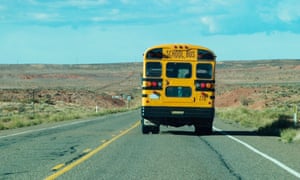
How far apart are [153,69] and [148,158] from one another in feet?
24.1

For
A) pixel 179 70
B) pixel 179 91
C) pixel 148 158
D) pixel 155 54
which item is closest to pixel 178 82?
pixel 179 91

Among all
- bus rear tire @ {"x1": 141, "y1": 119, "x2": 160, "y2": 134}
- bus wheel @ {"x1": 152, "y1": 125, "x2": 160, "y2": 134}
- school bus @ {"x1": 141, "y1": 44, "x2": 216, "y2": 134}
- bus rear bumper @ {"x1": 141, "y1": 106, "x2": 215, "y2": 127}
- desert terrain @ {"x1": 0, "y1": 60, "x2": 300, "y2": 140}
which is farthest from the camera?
desert terrain @ {"x1": 0, "y1": 60, "x2": 300, "y2": 140}

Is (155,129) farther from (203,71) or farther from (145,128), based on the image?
(203,71)

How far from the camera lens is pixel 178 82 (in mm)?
21188

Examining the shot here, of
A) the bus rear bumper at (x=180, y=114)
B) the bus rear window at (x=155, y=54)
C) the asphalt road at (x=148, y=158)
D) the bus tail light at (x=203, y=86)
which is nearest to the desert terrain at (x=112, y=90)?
the bus rear bumper at (x=180, y=114)

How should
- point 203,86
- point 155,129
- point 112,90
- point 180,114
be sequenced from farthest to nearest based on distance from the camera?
point 112,90, point 155,129, point 203,86, point 180,114

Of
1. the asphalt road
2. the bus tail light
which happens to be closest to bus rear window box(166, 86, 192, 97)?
the bus tail light

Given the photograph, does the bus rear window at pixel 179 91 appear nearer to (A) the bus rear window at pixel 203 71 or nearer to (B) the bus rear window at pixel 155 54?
(A) the bus rear window at pixel 203 71

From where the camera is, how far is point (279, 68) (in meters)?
178

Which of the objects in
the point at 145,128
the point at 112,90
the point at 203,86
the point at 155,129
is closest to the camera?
the point at 203,86

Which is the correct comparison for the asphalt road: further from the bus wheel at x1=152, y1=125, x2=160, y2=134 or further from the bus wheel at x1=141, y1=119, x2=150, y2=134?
the bus wheel at x1=152, y1=125, x2=160, y2=134

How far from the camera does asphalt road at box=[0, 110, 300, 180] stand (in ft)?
38.0

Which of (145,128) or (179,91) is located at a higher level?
(179,91)

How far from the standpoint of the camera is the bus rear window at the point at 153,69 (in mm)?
21125
